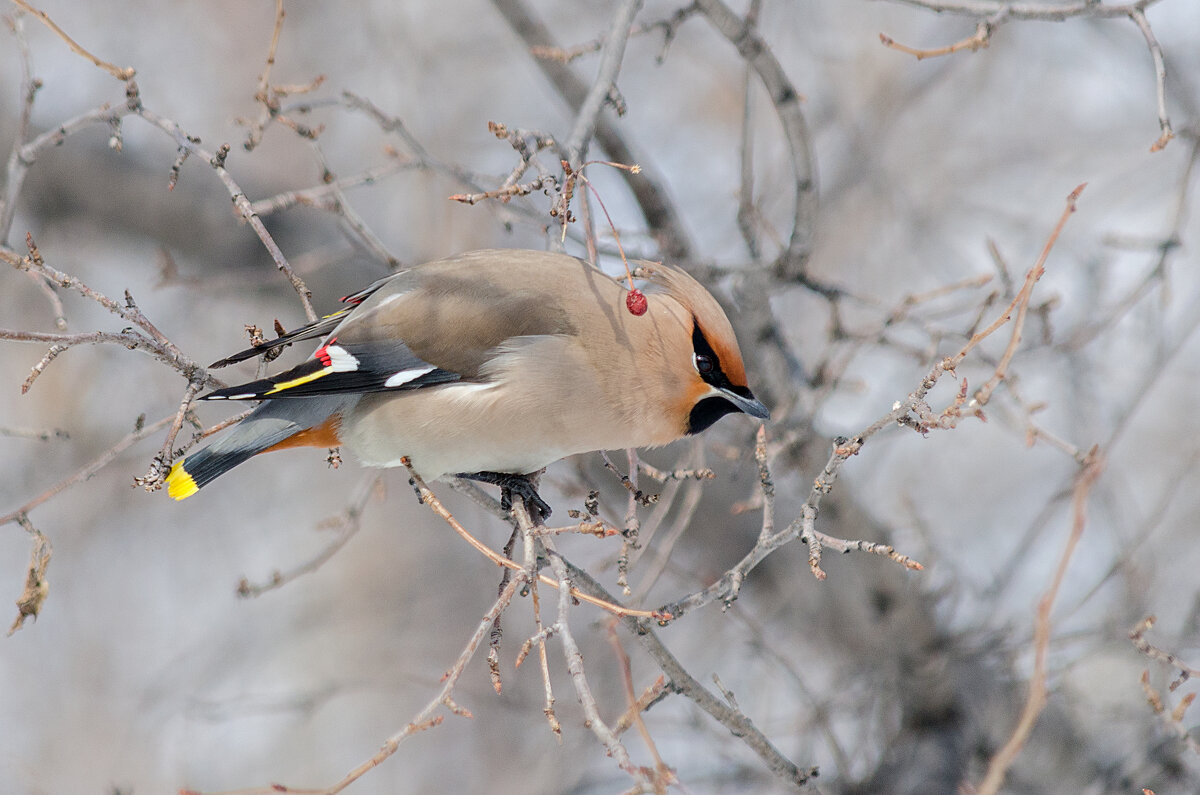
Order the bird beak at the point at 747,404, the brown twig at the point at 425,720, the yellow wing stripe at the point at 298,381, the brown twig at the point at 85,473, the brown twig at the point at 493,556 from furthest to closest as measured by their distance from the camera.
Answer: the bird beak at the point at 747,404, the yellow wing stripe at the point at 298,381, the brown twig at the point at 85,473, the brown twig at the point at 493,556, the brown twig at the point at 425,720

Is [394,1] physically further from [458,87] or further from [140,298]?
[140,298]

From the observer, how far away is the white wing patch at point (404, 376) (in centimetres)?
280

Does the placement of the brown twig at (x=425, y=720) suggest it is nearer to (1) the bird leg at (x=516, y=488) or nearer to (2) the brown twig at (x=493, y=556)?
(2) the brown twig at (x=493, y=556)

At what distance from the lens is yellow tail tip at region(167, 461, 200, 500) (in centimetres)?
277

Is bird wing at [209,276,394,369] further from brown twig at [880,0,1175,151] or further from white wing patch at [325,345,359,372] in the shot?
brown twig at [880,0,1175,151]

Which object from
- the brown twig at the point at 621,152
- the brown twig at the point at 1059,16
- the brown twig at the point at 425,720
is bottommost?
the brown twig at the point at 425,720

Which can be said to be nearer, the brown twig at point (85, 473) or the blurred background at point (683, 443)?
the brown twig at point (85, 473)

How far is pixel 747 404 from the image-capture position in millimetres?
2906

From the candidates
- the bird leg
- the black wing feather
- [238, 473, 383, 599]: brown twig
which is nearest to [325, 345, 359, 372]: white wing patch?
the black wing feather

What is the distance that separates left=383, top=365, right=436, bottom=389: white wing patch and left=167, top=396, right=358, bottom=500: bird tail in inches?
6.2

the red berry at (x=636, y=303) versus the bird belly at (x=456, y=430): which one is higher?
the red berry at (x=636, y=303)

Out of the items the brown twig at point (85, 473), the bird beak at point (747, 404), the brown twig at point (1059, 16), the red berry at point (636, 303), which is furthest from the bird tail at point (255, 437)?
the brown twig at point (1059, 16)

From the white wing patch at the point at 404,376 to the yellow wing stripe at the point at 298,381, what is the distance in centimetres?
16

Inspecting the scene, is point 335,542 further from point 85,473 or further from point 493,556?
point 493,556
